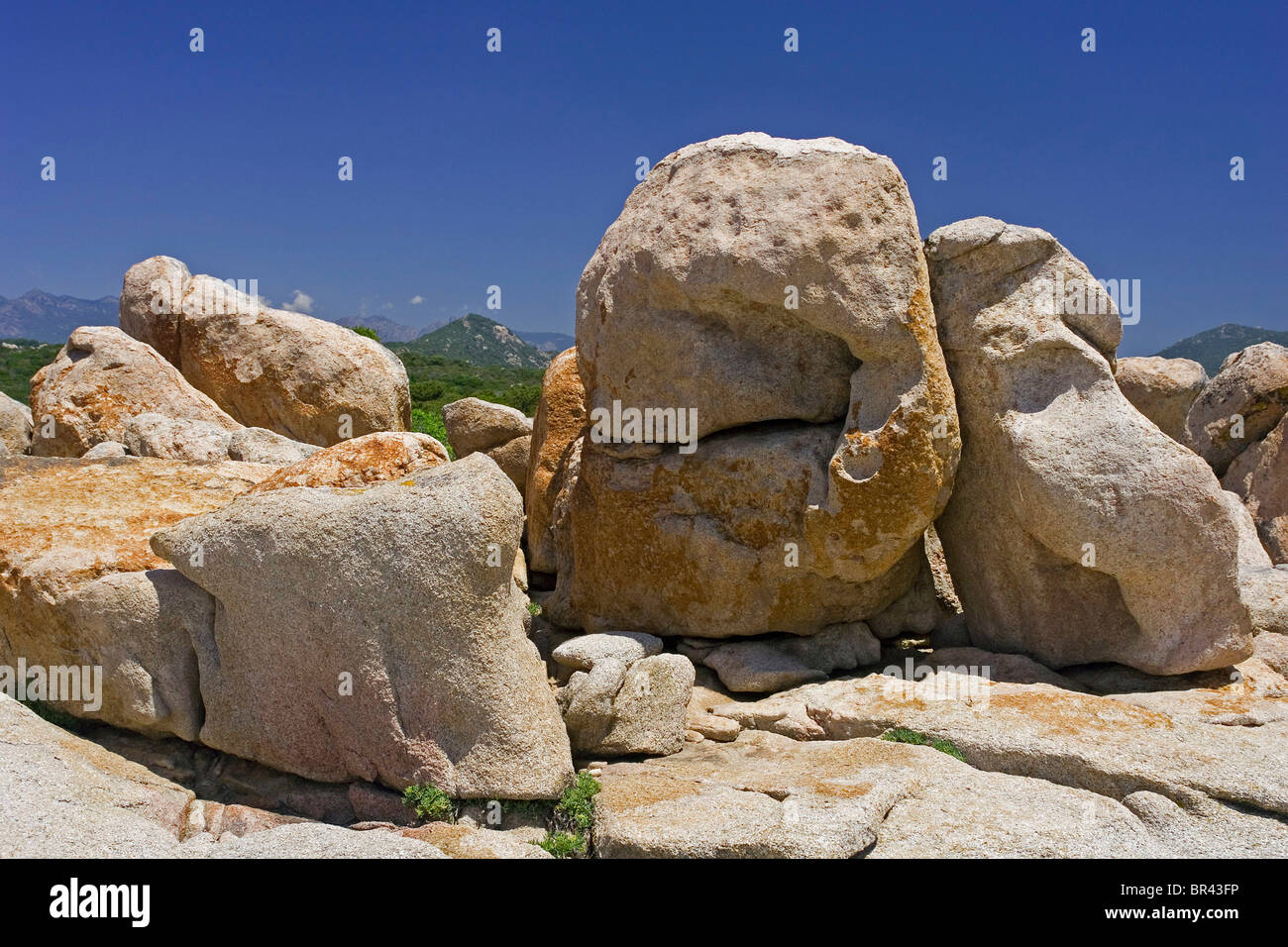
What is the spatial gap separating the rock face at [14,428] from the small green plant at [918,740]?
12.0 m

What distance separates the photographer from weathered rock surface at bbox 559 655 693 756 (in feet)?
27.2

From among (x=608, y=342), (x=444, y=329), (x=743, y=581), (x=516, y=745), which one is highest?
(x=444, y=329)

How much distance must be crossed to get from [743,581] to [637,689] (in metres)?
2.08

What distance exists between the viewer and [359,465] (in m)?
8.48

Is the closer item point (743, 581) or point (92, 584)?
point (92, 584)

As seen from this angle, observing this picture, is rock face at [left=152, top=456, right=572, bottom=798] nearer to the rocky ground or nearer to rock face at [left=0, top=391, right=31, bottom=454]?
the rocky ground

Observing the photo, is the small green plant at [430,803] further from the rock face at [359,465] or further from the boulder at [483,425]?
the boulder at [483,425]

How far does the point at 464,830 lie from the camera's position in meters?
6.62

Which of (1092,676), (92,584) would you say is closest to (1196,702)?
(1092,676)

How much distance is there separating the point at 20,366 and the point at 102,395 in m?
50.7

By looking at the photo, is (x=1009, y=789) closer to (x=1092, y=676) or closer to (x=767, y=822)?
(x=767, y=822)

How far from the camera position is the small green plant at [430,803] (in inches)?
270

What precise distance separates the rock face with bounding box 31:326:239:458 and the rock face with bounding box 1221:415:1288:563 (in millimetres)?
14628

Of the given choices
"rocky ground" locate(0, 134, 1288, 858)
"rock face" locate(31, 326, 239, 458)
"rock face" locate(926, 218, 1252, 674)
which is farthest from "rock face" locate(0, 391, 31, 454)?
"rock face" locate(926, 218, 1252, 674)
